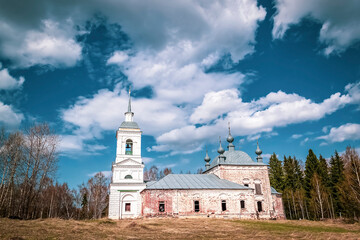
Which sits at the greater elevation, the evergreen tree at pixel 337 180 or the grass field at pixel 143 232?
the evergreen tree at pixel 337 180

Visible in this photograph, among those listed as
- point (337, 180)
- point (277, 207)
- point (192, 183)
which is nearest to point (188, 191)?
point (192, 183)

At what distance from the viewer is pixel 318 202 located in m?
34.8

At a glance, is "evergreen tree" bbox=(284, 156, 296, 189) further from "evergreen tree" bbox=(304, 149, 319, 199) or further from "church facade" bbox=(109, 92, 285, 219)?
"church facade" bbox=(109, 92, 285, 219)

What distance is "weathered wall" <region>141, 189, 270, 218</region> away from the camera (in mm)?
→ 24922

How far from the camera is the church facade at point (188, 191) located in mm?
25422

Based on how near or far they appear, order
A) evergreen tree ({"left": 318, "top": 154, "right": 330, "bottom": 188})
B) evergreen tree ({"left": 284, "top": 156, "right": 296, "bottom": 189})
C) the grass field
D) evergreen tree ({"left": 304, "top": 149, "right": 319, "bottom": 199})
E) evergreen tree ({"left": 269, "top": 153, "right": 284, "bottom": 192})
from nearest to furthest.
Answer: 1. the grass field
2. evergreen tree ({"left": 318, "top": 154, "right": 330, "bottom": 188})
3. evergreen tree ({"left": 304, "top": 149, "right": 319, "bottom": 199})
4. evergreen tree ({"left": 284, "top": 156, "right": 296, "bottom": 189})
5. evergreen tree ({"left": 269, "top": 153, "right": 284, "bottom": 192})

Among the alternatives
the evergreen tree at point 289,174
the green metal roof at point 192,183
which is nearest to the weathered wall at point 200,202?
the green metal roof at point 192,183

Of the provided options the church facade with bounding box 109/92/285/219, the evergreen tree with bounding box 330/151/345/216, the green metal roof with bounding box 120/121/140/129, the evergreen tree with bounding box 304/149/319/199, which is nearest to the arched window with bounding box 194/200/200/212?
the church facade with bounding box 109/92/285/219

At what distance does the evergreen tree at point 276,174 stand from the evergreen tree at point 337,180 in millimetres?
8722

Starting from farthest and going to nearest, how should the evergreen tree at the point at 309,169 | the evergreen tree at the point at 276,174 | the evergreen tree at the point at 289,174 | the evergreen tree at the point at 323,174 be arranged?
the evergreen tree at the point at 276,174 < the evergreen tree at the point at 289,174 < the evergreen tree at the point at 309,169 < the evergreen tree at the point at 323,174

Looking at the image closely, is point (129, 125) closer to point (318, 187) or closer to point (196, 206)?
point (196, 206)

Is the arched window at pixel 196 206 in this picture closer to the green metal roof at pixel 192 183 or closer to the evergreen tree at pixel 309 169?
the green metal roof at pixel 192 183

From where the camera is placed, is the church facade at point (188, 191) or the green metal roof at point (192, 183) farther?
the green metal roof at point (192, 183)

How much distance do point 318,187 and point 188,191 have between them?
1903 centimetres
